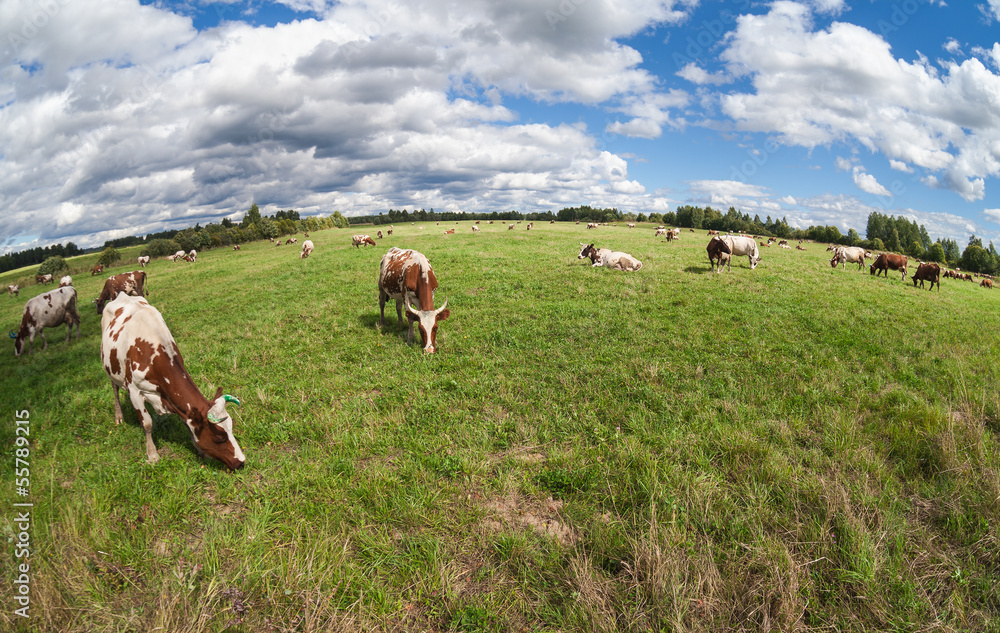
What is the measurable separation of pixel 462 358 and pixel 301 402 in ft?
11.9

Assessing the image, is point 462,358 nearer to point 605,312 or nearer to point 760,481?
point 605,312

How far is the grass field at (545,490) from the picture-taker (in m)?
3.44

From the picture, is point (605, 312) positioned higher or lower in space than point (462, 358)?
higher

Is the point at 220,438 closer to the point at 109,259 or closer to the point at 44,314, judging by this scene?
the point at 44,314

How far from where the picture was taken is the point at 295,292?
19.9 m

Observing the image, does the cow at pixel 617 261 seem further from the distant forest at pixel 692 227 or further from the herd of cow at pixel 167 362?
the distant forest at pixel 692 227

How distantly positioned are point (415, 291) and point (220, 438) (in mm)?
6198

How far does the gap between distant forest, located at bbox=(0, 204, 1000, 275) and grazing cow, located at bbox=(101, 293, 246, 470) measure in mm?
70325

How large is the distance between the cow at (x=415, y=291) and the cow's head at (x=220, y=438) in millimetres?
4749

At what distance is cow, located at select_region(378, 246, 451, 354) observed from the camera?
1025 cm

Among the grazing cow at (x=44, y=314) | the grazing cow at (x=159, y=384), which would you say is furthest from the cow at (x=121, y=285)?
the grazing cow at (x=159, y=384)

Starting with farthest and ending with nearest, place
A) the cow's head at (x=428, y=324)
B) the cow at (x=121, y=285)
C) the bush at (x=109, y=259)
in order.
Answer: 1. the bush at (x=109, y=259)
2. the cow at (x=121, y=285)
3. the cow's head at (x=428, y=324)

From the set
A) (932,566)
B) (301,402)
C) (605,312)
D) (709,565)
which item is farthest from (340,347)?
(932,566)

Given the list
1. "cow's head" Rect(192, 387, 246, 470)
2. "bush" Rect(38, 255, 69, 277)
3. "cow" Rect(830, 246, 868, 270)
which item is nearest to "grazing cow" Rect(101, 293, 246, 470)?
"cow's head" Rect(192, 387, 246, 470)
